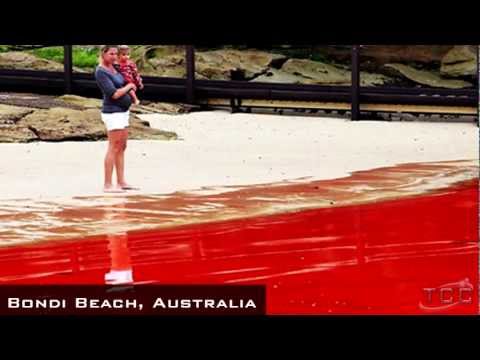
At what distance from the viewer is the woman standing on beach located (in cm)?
935

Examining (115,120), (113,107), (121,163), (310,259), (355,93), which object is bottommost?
(310,259)

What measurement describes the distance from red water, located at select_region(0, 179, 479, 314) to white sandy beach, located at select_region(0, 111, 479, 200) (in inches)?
85.1

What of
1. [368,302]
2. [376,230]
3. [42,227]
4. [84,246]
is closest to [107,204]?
[42,227]

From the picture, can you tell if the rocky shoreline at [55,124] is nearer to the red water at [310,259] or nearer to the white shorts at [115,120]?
the white shorts at [115,120]

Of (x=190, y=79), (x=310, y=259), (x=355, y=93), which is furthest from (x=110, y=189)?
(x=190, y=79)

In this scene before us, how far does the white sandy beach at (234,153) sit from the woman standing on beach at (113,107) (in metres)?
0.26

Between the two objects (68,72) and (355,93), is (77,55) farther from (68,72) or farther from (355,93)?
(355,93)

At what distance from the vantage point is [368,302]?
5898 mm

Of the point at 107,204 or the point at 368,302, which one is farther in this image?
the point at 107,204

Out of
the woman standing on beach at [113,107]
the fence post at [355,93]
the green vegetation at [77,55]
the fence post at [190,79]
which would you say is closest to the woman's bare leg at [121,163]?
the woman standing on beach at [113,107]

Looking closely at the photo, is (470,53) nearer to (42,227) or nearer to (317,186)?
(317,186)

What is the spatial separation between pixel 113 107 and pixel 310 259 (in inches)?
126

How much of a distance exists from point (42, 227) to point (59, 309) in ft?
9.38

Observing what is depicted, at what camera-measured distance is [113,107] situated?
31.4 feet
